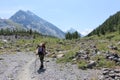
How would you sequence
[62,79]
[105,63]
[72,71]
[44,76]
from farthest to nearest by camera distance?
[105,63] → [72,71] → [44,76] → [62,79]

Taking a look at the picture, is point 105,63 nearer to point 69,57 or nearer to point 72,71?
point 72,71

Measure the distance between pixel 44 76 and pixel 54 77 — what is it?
1.23 m

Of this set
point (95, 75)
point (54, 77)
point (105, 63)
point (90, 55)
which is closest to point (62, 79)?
point (54, 77)

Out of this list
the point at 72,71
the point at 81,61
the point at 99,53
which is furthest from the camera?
the point at 99,53

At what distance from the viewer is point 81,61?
38625 mm

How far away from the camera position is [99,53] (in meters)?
41.2

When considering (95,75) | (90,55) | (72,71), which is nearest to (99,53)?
(90,55)

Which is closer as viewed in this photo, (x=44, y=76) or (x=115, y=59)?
(x=44, y=76)

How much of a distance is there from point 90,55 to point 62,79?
1343 cm

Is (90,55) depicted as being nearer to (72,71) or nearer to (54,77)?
(72,71)

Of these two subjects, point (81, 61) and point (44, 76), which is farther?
point (81, 61)

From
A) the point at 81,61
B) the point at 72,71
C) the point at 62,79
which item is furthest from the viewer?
the point at 81,61

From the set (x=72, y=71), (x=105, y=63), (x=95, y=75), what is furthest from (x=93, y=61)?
(x=95, y=75)

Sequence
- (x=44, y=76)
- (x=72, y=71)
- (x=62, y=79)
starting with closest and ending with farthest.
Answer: (x=62, y=79)
(x=44, y=76)
(x=72, y=71)
